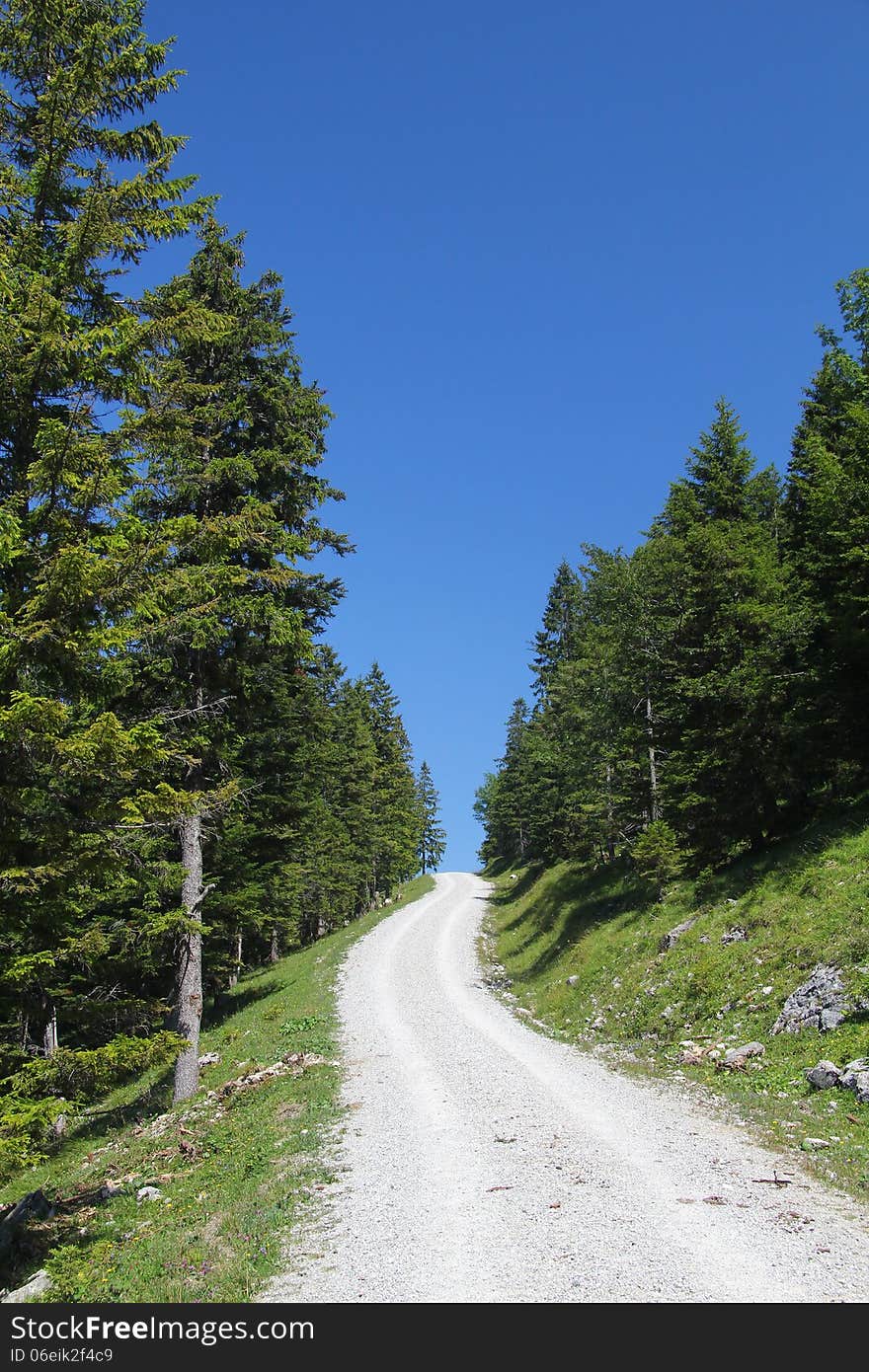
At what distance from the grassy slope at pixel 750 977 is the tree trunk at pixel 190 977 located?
8.90m

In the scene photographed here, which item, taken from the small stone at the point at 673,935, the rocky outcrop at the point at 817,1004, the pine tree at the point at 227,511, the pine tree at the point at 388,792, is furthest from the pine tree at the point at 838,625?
the pine tree at the point at 388,792

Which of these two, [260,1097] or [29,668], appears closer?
[29,668]

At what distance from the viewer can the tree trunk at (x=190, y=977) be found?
15.2 m

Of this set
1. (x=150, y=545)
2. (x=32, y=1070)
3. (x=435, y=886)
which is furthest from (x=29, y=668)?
(x=435, y=886)

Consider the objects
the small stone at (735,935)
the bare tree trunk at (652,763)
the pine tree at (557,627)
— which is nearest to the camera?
the small stone at (735,935)

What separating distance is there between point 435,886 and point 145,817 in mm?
59886

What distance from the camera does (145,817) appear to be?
9727 mm

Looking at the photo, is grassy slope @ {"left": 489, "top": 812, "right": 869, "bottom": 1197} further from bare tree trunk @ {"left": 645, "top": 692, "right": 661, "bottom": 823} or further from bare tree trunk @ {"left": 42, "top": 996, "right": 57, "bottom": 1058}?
bare tree trunk @ {"left": 42, "top": 996, "right": 57, "bottom": 1058}

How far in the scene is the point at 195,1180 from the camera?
10.6 meters

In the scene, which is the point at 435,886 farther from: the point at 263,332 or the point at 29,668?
the point at 29,668

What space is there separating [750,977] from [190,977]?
11671mm

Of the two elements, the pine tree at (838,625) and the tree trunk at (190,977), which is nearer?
the tree trunk at (190,977)

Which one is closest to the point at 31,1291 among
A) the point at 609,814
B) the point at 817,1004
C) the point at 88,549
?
the point at 88,549

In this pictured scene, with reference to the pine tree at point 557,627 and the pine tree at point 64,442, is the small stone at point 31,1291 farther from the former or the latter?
the pine tree at point 557,627
